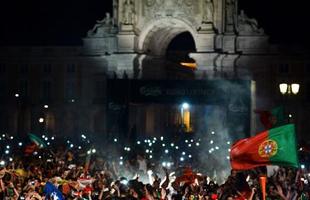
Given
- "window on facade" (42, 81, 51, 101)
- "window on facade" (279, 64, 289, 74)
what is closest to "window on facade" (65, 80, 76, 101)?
"window on facade" (42, 81, 51, 101)

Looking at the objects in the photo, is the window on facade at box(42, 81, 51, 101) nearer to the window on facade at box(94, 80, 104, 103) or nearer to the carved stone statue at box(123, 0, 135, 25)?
the window on facade at box(94, 80, 104, 103)

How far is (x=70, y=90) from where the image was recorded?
87812 mm

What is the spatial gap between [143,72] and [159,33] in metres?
3.55

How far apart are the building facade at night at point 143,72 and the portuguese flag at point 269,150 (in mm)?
45720

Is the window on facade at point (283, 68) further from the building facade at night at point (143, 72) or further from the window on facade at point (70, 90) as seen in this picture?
the window on facade at point (70, 90)

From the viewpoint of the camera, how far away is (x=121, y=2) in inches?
3201

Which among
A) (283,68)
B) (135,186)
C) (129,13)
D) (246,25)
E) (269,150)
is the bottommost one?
(135,186)

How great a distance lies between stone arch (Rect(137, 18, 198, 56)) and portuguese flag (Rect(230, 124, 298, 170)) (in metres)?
54.4

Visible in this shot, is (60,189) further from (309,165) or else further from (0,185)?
(309,165)

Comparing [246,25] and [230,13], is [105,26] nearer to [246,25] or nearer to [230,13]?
[230,13]

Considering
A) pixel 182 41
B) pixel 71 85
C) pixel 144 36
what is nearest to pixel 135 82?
pixel 144 36

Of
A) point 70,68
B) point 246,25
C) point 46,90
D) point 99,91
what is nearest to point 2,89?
point 46,90

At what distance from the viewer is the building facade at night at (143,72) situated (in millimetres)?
75438

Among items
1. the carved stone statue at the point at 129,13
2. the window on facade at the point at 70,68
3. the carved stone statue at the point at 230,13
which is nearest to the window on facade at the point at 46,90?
the window on facade at the point at 70,68
